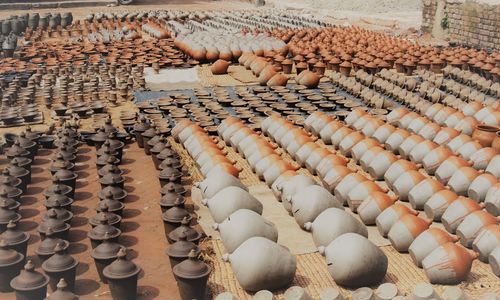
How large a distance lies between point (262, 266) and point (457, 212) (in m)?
3.12

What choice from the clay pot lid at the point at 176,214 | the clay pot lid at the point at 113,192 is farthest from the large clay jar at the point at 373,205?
the clay pot lid at the point at 113,192

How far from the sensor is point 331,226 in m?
7.14

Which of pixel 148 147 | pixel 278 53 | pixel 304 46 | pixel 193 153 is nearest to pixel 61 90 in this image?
pixel 148 147

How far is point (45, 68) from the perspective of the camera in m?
19.0

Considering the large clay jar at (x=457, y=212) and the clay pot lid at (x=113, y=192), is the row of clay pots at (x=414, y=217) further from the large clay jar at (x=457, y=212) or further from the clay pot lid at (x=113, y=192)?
the clay pot lid at (x=113, y=192)

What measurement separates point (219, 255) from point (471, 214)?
11.3 ft

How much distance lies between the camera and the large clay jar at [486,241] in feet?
23.0

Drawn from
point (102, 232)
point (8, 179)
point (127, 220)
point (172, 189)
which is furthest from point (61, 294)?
point (8, 179)

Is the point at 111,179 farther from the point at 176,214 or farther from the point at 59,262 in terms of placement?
the point at 59,262

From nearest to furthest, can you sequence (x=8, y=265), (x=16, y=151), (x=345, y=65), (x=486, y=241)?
(x=8, y=265) → (x=486, y=241) → (x=16, y=151) → (x=345, y=65)

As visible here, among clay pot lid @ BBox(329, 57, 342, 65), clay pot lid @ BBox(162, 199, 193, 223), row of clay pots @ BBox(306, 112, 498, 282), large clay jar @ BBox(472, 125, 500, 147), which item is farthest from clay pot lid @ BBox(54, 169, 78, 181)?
clay pot lid @ BBox(329, 57, 342, 65)

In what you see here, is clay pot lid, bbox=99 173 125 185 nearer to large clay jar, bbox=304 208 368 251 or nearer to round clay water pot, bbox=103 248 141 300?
round clay water pot, bbox=103 248 141 300

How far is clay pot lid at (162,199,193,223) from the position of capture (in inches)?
297

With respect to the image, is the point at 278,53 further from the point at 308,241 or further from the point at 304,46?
the point at 308,241
